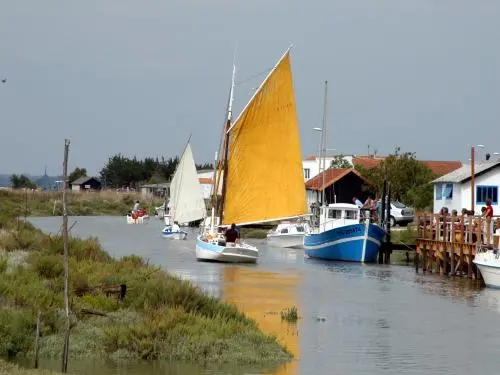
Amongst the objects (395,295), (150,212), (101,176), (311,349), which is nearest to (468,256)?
(395,295)

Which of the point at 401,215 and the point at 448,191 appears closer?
the point at 448,191

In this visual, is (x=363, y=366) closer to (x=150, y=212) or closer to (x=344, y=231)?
(x=344, y=231)

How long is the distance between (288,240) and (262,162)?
711 inches

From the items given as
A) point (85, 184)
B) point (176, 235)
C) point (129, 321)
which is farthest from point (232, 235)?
point (85, 184)

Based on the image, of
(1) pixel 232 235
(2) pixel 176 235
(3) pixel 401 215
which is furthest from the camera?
(2) pixel 176 235

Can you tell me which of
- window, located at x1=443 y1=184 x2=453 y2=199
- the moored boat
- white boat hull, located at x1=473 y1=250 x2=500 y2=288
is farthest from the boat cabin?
white boat hull, located at x1=473 y1=250 x2=500 y2=288

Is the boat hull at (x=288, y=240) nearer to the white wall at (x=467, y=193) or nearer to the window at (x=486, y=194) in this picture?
the white wall at (x=467, y=193)

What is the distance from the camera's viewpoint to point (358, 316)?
32.5 metres

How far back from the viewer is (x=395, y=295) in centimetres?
3931

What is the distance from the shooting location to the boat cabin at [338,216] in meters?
58.0

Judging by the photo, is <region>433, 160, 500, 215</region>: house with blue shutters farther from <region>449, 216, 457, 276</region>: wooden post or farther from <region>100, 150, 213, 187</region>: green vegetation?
<region>100, 150, 213, 187</region>: green vegetation

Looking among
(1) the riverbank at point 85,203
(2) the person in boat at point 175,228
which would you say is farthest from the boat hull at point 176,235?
(1) the riverbank at point 85,203

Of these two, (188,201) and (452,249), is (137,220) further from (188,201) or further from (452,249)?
(452,249)

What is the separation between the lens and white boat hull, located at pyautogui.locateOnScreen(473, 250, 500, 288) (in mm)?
40031
